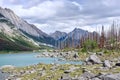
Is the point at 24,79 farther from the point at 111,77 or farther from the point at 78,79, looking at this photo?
the point at 111,77

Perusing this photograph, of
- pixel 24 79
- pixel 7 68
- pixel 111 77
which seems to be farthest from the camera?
pixel 7 68

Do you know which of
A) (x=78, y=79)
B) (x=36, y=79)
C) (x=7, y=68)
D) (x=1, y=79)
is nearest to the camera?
(x=78, y=79)

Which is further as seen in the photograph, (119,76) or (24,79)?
(24,79)

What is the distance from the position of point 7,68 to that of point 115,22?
114 m

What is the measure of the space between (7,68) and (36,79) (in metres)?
48.5

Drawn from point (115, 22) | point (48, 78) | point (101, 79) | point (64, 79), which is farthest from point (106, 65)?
point (115, 22)

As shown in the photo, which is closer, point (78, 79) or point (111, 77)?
point (111, 77)

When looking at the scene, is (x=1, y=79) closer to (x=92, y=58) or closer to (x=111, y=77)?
(x=92, y=58)

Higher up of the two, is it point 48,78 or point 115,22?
point 115,22

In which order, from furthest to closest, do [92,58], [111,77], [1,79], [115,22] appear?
1. [115,22]
2. [92,58]
3. [1,79]
4. [111,77]

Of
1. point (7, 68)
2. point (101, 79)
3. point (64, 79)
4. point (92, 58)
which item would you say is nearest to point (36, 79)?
point (64, 79)

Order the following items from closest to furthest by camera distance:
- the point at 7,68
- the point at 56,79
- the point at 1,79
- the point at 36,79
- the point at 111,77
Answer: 1. the point at 111,77
2. the point at 56,79
3. the point at 36,79
4. the point at 1,79
5. the point at 7,68

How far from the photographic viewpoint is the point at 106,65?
58.6m

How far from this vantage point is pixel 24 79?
58.2 meters
